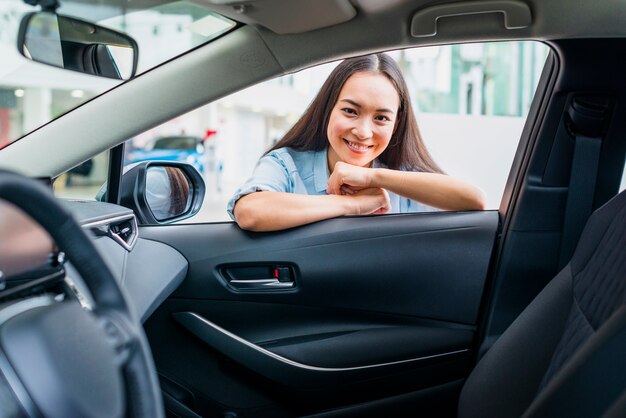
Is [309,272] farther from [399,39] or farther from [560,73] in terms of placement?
[560,73]

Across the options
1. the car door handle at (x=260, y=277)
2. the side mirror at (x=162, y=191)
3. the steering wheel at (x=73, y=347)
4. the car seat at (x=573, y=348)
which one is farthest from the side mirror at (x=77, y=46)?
the car seat at (x=573, y=348)

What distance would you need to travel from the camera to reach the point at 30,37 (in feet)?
5.48

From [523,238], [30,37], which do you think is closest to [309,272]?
[523,238]

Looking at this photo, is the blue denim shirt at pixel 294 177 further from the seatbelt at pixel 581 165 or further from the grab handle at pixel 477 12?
the grab handle at pixel 477 12

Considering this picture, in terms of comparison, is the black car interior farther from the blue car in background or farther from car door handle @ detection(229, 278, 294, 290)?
the blue car in background

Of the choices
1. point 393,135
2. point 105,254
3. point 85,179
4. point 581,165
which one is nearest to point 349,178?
point 393,135

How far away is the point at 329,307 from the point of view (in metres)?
2.28

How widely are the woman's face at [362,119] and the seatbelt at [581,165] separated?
63cm

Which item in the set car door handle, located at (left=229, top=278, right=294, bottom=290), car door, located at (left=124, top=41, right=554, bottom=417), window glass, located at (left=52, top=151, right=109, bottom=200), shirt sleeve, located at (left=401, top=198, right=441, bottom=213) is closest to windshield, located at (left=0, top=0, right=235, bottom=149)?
window glass, located at (left=52, top=151, right=109, bottom=200)

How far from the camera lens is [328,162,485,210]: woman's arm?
2.35m

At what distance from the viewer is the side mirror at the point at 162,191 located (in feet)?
7.32

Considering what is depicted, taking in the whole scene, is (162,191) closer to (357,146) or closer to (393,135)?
(357,146)

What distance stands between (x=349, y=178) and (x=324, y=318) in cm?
47

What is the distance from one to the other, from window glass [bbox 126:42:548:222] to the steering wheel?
1.25 metres
